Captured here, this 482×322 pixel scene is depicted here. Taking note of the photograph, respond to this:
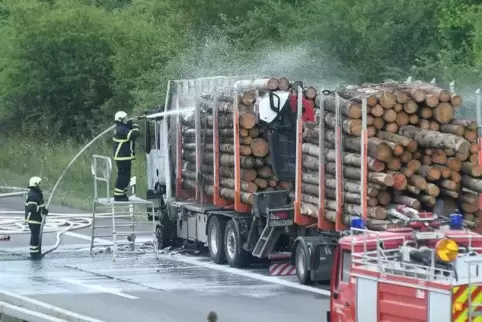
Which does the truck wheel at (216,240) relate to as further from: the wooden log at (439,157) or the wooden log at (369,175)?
the wooden log at (439,157)

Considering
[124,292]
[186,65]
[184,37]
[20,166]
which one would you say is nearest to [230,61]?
[186,65]

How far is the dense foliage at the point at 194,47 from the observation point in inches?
1356

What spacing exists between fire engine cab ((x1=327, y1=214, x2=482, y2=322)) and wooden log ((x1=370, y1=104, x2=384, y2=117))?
16.2 feet

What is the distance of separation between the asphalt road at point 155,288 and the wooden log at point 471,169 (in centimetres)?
273

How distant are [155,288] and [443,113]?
5.08 metres

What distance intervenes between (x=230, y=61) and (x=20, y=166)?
11283mm

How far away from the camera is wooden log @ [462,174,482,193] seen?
59.8 ft

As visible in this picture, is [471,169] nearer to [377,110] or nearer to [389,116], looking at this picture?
[389,116]

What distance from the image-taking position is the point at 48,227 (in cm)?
2695

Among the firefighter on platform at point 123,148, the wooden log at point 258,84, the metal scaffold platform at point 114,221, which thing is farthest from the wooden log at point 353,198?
the firefighter on platform at point 123,148

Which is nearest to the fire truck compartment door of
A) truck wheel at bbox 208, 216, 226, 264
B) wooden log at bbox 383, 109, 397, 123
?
wooden log at bbox 383, 109, 397, 123

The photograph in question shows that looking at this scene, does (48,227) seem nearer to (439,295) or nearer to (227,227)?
(227,227)

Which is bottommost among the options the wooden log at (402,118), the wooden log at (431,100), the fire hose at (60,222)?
the fire hose at (60,222)

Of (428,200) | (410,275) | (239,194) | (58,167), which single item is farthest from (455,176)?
(58,167)
